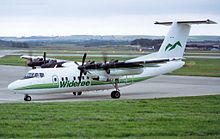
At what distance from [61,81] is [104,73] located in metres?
2.62

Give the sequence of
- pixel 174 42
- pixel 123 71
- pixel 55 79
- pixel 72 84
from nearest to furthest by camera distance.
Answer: pixel 55 79
pixel 72 84
pixel 123 71
pixel 174 42

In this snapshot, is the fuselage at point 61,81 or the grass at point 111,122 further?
the fuselage at point 61,81

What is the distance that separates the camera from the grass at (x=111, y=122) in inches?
532

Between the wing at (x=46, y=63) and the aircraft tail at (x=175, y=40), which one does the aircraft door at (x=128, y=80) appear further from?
the wing at (x=46, y=63)

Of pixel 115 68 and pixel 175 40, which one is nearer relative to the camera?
pixel 115 68

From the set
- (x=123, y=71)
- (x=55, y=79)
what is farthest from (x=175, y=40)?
(x=55, y=79)

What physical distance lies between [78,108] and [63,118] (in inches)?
158

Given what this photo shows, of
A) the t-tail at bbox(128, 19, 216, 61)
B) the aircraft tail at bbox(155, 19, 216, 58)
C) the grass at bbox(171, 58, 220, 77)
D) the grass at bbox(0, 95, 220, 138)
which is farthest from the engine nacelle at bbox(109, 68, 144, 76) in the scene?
the grass at bbox(171, 58, 220, 77)

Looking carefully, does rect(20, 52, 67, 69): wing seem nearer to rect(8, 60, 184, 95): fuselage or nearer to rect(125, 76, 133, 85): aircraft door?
rect(8, 60, 184, 95): fuselage

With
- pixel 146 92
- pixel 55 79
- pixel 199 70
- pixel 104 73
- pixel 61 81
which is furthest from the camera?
pixel 199 70

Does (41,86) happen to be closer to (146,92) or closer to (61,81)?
(61,81)

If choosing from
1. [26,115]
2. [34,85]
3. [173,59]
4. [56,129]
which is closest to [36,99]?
[34,85]

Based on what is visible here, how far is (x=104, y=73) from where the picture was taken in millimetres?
29594

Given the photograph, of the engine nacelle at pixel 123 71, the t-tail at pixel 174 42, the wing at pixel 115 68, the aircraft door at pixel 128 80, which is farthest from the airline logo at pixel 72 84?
the t-tail at pixel 174 42
